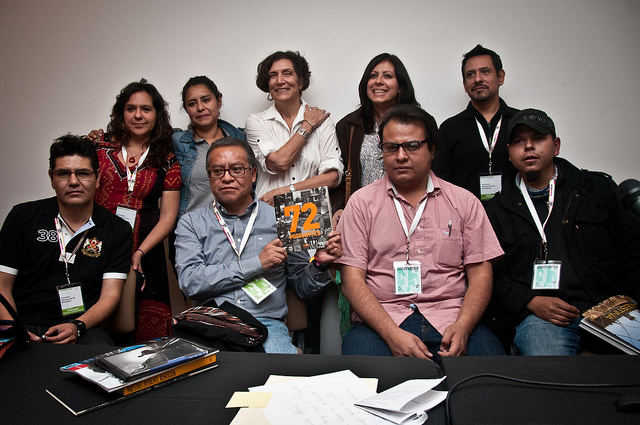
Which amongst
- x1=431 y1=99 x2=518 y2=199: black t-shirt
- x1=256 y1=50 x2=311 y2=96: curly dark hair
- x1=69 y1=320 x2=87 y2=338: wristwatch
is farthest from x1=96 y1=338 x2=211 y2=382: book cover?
x1=256 y1=50 x2=311 y2=96: curly dark hair

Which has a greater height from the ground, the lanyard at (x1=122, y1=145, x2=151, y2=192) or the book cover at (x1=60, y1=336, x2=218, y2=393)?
the lanyard at (x1=122, y1=145, x2=151, y2=192)

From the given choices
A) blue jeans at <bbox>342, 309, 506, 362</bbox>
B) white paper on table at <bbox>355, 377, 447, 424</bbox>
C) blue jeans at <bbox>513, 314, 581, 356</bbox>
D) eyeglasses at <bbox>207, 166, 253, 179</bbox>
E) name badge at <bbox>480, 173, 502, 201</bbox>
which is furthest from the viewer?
name badge at <bbox>480, 173, 502, 201</bbox>

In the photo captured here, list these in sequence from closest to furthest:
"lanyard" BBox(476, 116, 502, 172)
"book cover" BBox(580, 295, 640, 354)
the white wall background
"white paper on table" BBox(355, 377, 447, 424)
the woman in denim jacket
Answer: "white paper on table" BBox(355, 377, 447, 424) < "book cover" BBox(580, 295, 640, 354) < "lanyard" BBox(476, 116, 502, 172) < the woman in denim jacket < the white wall background

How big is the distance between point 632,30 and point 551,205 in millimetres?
2196

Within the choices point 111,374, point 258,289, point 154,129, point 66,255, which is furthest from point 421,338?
point 154,129

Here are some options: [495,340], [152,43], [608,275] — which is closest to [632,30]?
[608,275]

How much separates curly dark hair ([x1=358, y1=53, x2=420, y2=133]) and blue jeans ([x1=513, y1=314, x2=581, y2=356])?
5.43 feet

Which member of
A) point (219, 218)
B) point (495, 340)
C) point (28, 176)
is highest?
A: point (28, 176)

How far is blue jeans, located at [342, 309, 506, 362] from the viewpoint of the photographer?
199 cm

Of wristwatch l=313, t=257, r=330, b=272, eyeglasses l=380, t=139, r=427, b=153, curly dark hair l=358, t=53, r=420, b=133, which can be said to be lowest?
wristwatch l=313, t=257, r=330, b=272

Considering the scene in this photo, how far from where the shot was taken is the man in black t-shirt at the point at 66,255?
7.62 feet

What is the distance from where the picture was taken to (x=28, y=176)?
13.6 feet

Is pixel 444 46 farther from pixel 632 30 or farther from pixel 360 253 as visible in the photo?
pixel 360 253

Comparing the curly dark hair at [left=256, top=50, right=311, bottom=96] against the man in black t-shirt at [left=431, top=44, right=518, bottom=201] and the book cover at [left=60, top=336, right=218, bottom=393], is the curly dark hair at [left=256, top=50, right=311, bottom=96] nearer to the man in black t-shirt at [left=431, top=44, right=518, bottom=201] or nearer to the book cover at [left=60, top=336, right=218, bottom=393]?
the man in black t-shirt at [left=431, top=44, right=518, bottom=201]
